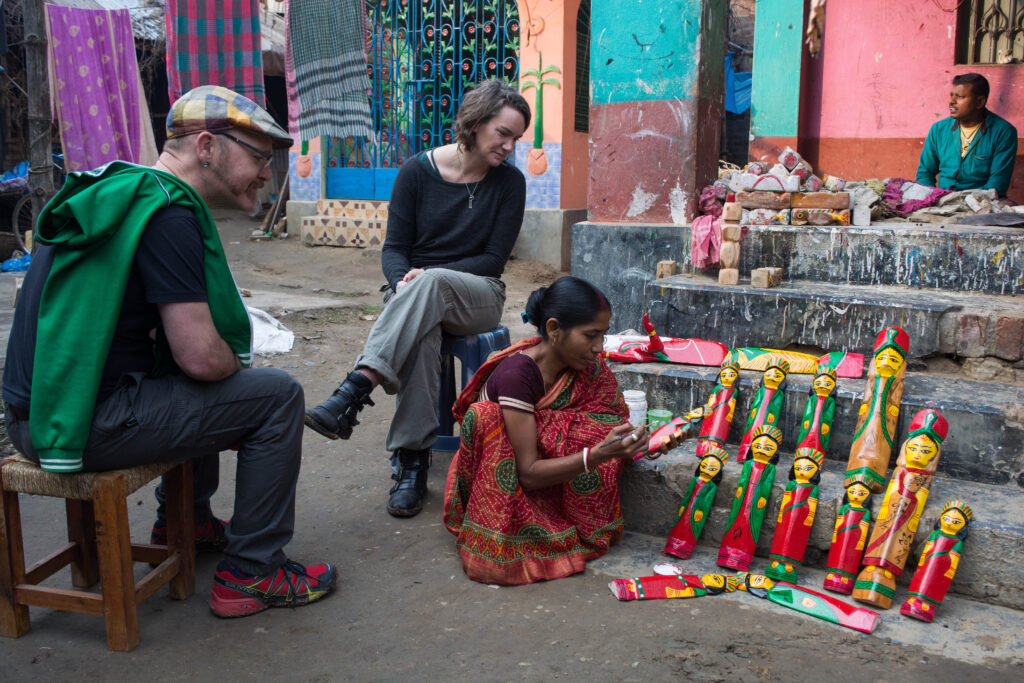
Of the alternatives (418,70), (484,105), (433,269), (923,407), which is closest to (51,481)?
(433,269)

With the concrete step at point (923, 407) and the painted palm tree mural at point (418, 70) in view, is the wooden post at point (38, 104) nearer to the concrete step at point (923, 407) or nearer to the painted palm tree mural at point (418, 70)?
the concrete step at point (923, 407)

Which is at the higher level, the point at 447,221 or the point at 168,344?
the point at 447,221

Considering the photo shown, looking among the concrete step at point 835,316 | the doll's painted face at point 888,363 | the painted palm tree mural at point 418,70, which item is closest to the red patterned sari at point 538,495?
the doll's painted face at point 888,363

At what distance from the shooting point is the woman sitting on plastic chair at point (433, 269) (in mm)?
3021

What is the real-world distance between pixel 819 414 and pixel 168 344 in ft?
6.95

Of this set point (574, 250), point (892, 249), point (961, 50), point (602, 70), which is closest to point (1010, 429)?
point (892, 249)

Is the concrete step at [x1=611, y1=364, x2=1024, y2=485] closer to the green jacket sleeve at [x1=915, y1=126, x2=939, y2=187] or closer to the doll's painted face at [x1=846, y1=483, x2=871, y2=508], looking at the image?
the doll's painted face at [x1=846, y1=483, x2=871, y2=508]

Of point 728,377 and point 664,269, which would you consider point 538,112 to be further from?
point 728,377

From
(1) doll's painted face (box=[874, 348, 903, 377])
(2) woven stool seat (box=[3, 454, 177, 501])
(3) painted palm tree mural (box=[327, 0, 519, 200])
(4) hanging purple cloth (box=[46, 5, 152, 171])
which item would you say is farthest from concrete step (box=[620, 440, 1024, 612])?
(3) painted palm tree mural (box=[327, 0, 519, 200])

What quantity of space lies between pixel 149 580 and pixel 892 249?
324 cm

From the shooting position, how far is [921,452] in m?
2.46

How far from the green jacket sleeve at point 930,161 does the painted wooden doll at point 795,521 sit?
4549 millimetres

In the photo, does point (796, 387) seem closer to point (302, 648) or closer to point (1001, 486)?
point (1001, 486)

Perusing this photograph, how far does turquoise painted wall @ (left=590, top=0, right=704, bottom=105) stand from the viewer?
4.48m
